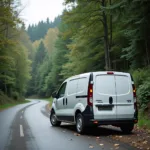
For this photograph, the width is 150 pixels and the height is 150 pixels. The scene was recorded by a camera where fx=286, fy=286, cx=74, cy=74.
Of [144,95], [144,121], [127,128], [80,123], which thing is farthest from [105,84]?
[144,95]

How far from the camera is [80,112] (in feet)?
36.7

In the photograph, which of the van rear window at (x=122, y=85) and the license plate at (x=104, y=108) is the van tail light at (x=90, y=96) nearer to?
the license plate at (x=104, y=108)

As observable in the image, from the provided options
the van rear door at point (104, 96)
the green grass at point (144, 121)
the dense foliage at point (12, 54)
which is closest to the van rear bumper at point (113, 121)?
the van rear door at point (104, 96)

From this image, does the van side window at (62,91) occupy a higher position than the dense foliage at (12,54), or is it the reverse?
the dense foliage at (12,54)

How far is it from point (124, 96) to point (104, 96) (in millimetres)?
805

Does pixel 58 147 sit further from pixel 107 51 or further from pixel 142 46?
pixel 107 51

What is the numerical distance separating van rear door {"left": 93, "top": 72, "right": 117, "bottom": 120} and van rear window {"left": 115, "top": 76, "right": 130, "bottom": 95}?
0.54ft

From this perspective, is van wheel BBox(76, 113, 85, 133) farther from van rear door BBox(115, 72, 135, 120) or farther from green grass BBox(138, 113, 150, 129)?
green grass BBox(138, 113, 150, 129)

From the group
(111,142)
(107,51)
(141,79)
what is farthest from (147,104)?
(107,51)

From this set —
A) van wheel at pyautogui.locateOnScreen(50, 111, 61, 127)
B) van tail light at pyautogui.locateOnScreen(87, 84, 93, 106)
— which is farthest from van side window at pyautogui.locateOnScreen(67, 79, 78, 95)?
van wheel at pyautogui.locateOnScreen(50, 111, 61, 127)

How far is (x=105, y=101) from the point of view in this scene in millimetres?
10734

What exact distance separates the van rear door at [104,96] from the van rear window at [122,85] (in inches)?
6.5

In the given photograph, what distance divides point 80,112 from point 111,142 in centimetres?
245

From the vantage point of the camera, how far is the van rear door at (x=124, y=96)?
35.4 feet
